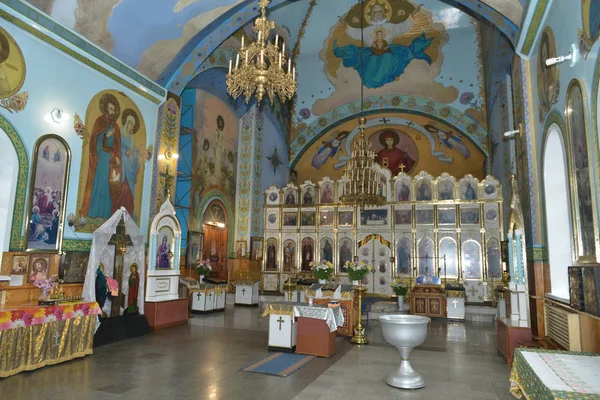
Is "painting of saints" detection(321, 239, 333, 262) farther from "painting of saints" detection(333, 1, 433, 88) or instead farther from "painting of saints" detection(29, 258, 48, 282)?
"painting of saints" detection(29, 258, 48, 282)

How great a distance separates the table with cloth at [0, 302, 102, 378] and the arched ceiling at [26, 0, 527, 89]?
5268mm

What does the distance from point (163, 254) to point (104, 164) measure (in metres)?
2.59

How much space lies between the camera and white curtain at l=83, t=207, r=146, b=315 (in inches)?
314

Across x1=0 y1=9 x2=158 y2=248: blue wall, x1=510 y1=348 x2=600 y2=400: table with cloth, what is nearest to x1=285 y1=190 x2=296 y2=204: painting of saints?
x1=0 y1=9 x2=158 y2=248: blue wall

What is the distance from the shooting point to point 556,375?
3.35 meters

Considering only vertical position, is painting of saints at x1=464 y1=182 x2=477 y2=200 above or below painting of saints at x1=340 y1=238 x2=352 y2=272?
above

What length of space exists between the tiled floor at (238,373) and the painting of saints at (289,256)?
7476mm

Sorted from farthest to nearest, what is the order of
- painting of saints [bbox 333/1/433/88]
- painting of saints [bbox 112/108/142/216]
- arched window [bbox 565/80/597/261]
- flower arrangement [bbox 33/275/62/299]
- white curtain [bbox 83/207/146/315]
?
painting of saints [bbox 333/1/433/88], painting of saints [bbox 112/108/142/216], white curtain [bbox 83/207/146/315], flower arrangement [bbox 33/275/62/299], arched window [bbox 565/80/597/261]

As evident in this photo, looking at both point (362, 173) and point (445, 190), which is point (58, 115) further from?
point (445, 190)

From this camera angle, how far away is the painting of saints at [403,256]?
1540cm

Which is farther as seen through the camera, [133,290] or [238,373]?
[133,290]

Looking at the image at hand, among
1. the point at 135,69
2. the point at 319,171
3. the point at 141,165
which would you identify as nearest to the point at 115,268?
the point at 141,165

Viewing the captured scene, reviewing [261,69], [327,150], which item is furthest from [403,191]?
[261,69]

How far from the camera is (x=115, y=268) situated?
8.91m
